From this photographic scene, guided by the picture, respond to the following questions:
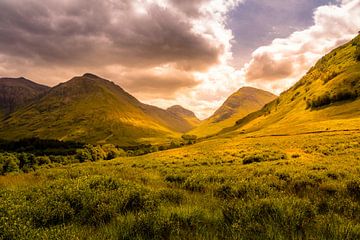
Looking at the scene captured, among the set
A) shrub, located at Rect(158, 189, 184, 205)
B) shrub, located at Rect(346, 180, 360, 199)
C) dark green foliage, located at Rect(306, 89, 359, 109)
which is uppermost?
dark green foliage, located at Rect(306, 89, 359, 109)

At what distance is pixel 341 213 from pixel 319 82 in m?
216

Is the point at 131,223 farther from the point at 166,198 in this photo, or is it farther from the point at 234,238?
the point at 166,198

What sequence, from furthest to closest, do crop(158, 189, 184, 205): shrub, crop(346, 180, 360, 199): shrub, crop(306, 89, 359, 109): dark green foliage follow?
1. crop(306, 89, 359, 109): dark green foliage
2. crop(346, 180, 360, 199): shrub
3. crop(158, 189, 184, 205): shrub

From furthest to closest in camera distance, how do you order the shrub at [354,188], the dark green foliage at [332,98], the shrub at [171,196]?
1. the dark green foliage at [332,98]
2. the shrub at [354,188]
3. the shrub at [171,196]

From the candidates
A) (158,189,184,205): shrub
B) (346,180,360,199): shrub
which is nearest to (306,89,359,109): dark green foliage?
(346,180,360,199): shrub

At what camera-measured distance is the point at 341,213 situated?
21.2ft

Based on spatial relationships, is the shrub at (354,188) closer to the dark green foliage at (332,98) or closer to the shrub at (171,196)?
the shrub at (171,196)

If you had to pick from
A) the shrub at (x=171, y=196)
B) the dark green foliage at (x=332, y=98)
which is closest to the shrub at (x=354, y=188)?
the shrub at (x=171, y=196)

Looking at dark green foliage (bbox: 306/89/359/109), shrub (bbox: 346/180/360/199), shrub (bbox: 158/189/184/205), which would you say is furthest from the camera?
dark green foliage (bbox: 306/89/359/109)

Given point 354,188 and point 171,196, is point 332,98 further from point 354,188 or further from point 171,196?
point 171,196

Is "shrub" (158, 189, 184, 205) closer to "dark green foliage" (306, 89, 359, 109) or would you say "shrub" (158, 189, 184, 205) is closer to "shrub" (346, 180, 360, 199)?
"shrub" (346, 180, 360, 199)

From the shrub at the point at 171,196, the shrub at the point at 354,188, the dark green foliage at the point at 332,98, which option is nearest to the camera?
the shrub at the point at 171,196

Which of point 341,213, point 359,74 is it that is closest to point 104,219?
point 341,213

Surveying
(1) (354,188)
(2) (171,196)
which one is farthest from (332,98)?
(2) (171,196)
